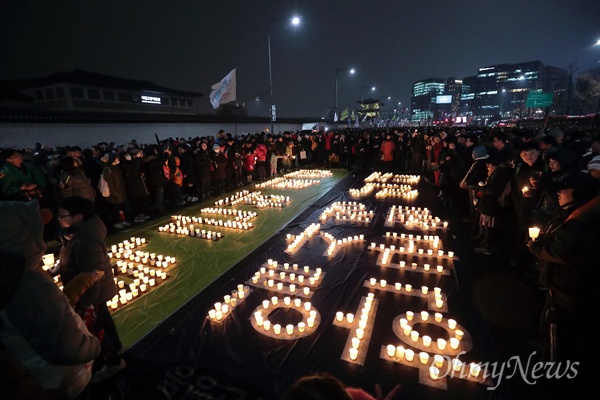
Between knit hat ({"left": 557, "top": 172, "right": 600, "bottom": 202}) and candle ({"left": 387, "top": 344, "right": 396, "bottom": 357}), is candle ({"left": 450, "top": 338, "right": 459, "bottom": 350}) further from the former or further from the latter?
knit hat ({"left": 557, "top": 172, "right": 600, "bottom": 202})

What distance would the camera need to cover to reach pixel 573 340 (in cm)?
349

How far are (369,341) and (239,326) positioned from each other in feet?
5.59

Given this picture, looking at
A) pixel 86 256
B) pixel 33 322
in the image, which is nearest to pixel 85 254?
pixel 86 256

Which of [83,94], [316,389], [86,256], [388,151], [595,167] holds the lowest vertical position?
[388,151]

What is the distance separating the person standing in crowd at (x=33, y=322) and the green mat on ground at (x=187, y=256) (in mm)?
2221

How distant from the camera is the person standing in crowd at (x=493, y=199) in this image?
5.88 metres

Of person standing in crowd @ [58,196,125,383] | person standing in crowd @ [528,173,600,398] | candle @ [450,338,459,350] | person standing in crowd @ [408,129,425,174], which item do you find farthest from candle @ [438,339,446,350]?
person standing in crowd @ [408,129,425,174]

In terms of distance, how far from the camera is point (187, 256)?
653 centimetres

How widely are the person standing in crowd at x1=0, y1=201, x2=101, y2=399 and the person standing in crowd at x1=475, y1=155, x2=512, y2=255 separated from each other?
6485mm

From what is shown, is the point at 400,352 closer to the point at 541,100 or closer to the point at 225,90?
the point at 225,90

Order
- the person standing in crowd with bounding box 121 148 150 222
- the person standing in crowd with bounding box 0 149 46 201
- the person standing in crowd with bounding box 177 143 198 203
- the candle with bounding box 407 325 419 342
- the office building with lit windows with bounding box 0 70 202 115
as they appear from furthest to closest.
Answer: the office building with lit windows with bounding box 0 70 202 115
the person standing in crowd with bounding box 177 143 198 203
the person standing in crowd with bounding box 121 148 150 222
the person standing in crowd with bounding box 0 149 46 201
the candle with bounding box 407 325 419 342

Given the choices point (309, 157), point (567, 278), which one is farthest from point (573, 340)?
point (309, 157)

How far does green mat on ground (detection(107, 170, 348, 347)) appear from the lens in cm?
448

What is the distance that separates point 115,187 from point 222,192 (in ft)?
14.8
